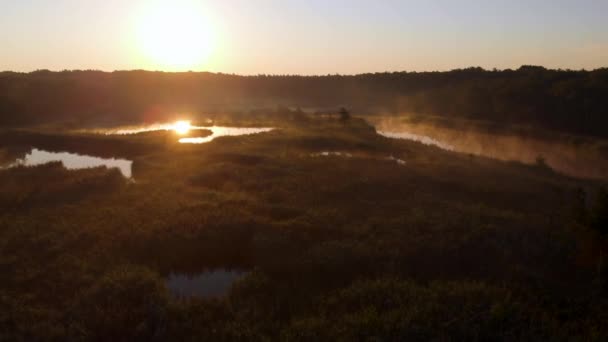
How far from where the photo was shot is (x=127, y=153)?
154 feet

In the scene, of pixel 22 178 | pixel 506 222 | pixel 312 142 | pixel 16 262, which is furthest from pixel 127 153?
→ pixel 506 222

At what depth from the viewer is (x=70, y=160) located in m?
44.6

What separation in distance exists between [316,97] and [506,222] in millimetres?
166070

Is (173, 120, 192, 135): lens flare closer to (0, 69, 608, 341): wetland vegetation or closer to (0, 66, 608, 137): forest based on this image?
(0, 66, 608, 137): forest

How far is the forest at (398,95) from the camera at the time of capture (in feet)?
245

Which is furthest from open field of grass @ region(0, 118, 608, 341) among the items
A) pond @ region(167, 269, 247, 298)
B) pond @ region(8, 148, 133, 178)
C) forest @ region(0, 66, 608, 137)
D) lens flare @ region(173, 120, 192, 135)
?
forest @ region(0, 66, 608, 137)

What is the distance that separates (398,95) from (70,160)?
429 ft

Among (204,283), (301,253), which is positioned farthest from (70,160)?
(301,253)

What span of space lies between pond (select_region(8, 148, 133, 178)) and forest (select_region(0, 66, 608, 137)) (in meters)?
29.2

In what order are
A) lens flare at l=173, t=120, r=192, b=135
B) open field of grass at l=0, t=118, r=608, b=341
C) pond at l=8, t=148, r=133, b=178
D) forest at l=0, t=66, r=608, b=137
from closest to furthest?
open field of grass at l=0, t=118, r=608, b=341
pond at l=8, t=148, r=133, b=178
lens flare at l=173, t=120, r=192, b=135
forest at l=0, t=66, r=608, b=137

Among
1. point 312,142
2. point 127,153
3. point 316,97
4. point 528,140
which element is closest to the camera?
point 127,153

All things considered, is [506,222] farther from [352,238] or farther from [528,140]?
[528,140]

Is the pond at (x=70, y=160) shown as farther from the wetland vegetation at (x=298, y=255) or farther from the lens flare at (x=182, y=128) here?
the lens flare at (x=182, y=128)

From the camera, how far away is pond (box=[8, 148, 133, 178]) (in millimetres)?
41250
